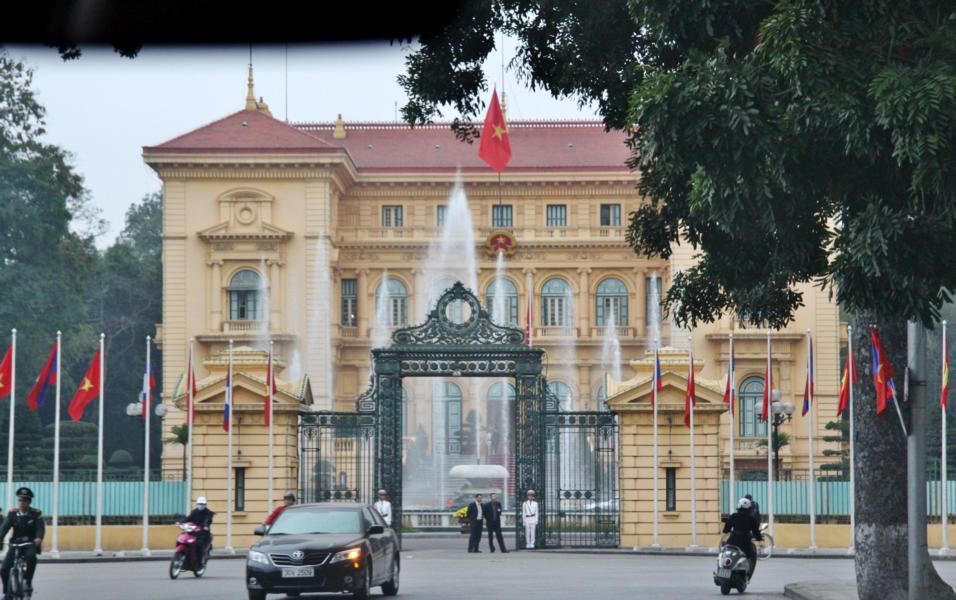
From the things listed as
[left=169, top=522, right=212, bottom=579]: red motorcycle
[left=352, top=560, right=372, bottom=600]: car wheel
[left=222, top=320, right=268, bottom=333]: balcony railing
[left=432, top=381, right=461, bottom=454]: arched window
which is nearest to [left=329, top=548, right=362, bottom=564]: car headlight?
[left=352, top=560, right=372, bottom=600]: car wheel

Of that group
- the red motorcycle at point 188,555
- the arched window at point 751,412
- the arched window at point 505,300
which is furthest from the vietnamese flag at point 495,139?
the arched window at point 505,300

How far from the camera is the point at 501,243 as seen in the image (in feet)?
219

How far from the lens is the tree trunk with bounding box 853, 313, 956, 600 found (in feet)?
52.3

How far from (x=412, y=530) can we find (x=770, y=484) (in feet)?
29.8

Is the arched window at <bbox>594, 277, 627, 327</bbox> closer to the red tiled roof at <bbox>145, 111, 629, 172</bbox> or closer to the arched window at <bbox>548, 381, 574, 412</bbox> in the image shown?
the arched window at <bbox>548, 381, 574, 412</bbox>

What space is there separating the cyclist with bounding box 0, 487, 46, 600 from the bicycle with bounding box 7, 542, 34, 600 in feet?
0.10

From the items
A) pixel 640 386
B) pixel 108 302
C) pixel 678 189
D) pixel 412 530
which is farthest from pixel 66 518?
pixel 108 302

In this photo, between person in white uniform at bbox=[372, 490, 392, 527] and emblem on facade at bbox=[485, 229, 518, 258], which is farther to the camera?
emblem on facade at bbox=[485, 229, 518, 258]

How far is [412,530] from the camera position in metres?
34.6

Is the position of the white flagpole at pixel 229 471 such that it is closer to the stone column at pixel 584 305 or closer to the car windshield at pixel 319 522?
the car windshield at pixel 319 522

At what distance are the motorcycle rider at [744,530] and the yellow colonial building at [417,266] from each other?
33.1m

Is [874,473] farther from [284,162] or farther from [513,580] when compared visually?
[284,162]

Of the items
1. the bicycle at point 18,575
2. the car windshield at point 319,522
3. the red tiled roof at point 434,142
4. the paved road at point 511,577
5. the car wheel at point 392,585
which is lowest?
the paved road at point 511,577

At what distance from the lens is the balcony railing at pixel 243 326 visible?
208 feet
